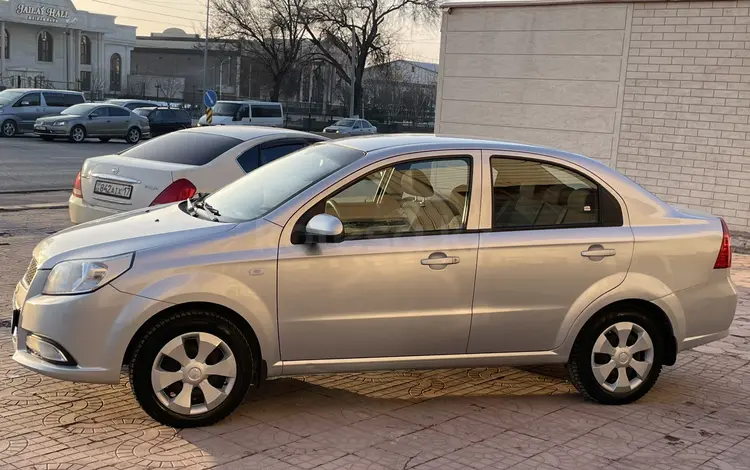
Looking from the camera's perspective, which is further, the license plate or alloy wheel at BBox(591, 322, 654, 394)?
the license plate

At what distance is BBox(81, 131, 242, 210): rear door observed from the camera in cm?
830

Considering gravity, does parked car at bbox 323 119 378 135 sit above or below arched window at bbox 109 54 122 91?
below

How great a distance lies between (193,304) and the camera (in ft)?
16.0

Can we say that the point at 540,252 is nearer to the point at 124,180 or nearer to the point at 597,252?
the point at 597,252

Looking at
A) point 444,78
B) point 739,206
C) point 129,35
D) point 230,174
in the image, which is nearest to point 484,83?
point 444,78

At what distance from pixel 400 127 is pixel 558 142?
47.4 metres

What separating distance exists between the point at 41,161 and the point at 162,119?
13801 mm

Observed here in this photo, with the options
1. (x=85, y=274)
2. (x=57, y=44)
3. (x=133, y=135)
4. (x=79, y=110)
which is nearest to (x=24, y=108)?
(x=79, y=110)

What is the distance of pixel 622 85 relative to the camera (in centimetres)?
1477

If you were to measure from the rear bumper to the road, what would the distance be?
7776 millimetres

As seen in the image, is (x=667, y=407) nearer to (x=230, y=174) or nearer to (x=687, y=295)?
(x=687, y=295)

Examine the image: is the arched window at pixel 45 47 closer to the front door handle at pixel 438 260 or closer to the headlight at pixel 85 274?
the headlight at pixel 85 274

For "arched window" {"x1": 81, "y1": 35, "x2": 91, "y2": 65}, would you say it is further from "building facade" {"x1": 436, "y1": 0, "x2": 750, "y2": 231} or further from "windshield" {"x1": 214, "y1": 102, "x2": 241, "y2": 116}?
"building facade" {"x1": 436, "y1": 0, "x2": 750, "y2": 231}

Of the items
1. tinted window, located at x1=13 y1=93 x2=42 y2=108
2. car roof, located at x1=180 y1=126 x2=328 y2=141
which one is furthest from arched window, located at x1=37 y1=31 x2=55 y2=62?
car roof, located at x1=180 y1=126 x2=328 y2=141
